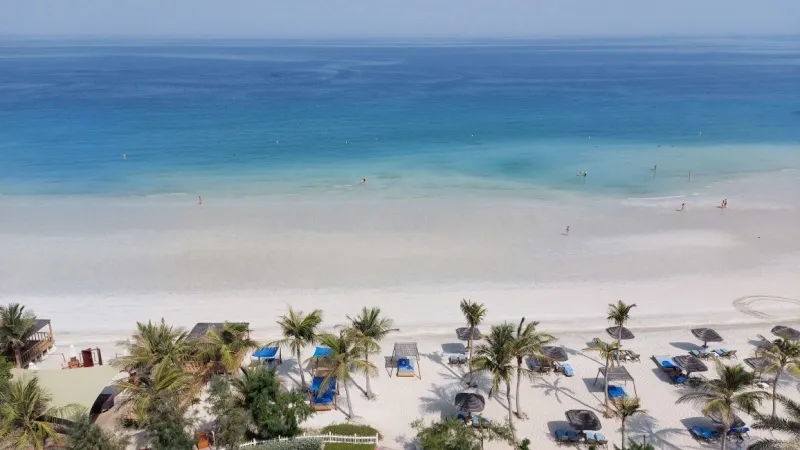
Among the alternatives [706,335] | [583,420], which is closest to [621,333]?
[706,335]

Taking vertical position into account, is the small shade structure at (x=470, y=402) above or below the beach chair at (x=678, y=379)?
above

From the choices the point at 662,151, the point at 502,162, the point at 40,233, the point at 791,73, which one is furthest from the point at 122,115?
the point at 791,73

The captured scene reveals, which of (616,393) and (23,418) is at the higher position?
(23,418)

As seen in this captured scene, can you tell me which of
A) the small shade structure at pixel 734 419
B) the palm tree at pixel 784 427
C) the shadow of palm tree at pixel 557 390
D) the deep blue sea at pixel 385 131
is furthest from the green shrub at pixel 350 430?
the deep blue sea at pixel 385 131

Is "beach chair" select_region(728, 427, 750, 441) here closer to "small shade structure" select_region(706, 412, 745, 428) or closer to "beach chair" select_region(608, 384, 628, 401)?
"small shade structure" select_region(706, 412, 745, 428)

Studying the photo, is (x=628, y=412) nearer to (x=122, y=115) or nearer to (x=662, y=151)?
(x=662, y=151)

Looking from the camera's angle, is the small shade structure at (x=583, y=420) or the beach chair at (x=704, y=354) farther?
the beach chair at (x=704, y=354)

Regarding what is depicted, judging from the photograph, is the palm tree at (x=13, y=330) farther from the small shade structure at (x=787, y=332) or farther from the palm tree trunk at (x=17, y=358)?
the small shade structure at (x=787, y=332)

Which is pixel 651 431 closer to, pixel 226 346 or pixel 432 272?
pixel 226 346
